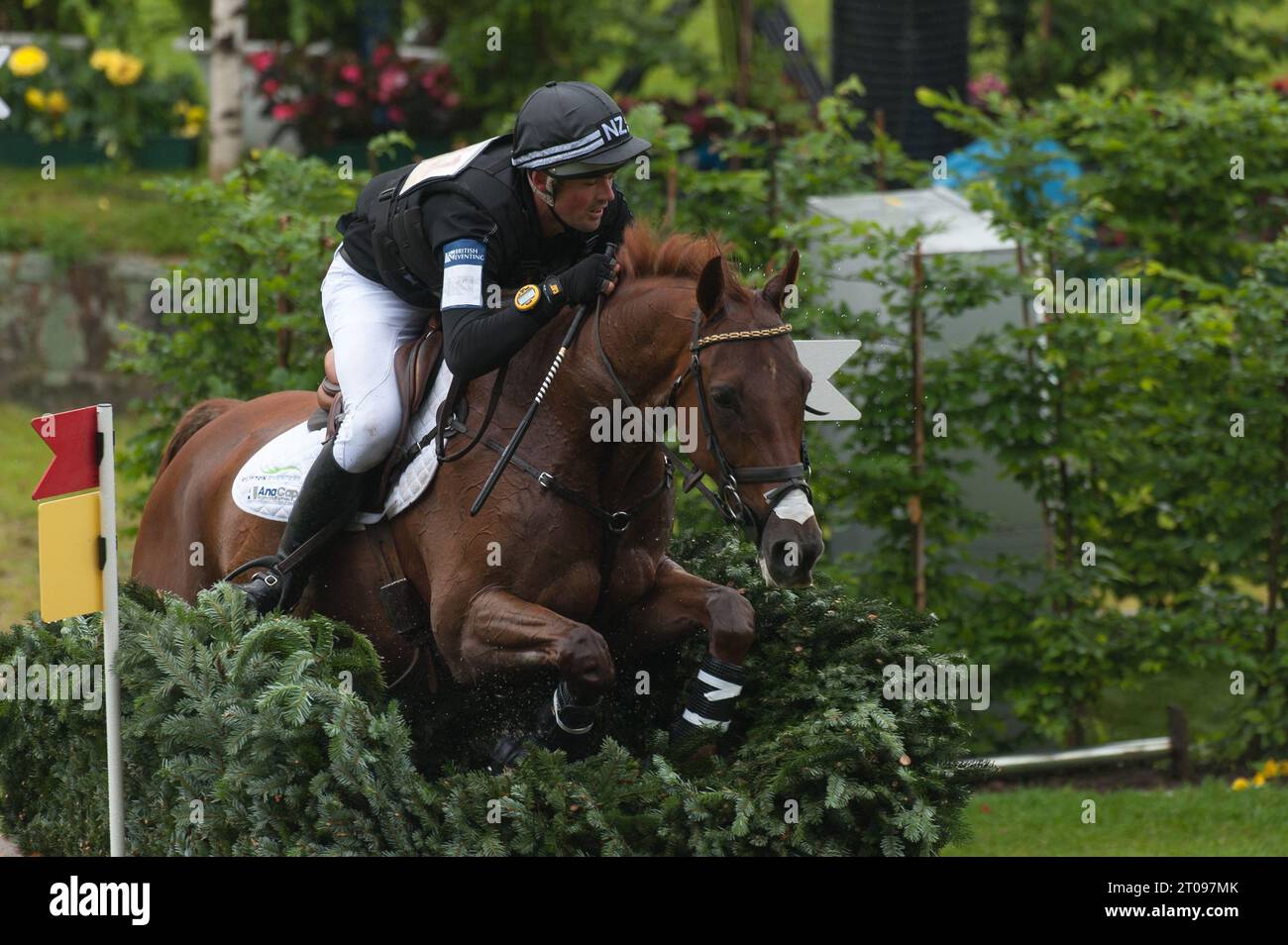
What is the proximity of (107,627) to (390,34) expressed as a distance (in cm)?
1033

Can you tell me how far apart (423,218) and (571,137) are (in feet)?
1.78

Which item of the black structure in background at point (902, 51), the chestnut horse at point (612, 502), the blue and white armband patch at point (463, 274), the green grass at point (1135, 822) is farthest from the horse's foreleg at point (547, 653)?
the black structure in background at point (902, 51)

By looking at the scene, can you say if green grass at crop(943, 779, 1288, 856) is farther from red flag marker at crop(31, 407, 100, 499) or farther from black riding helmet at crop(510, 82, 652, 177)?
red flag marker at crop(31, 407, 100, 499)

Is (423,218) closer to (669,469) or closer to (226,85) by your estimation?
(669,469)

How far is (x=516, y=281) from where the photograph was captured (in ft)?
17.5

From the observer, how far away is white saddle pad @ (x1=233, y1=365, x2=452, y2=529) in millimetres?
5422

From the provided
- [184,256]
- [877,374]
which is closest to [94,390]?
[184,256]

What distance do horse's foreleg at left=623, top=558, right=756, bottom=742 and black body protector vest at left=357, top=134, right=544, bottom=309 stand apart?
104cm

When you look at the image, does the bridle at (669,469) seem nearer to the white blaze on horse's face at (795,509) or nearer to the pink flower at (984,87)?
the white blaze on horse's face at (795,509)

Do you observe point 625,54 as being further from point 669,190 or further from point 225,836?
point 225,836

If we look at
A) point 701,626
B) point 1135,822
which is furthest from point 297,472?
point 1135,822

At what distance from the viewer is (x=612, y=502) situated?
519 centimetres

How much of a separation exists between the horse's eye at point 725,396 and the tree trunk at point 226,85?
8501 millimetres

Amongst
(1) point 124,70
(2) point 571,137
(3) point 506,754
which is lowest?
(3) point 506,754
